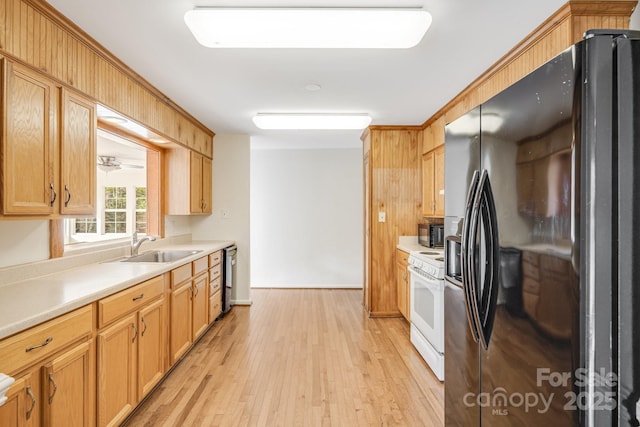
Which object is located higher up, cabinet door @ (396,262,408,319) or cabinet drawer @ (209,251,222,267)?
cabinet drawer @ (209,251,222,267)

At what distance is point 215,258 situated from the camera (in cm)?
374

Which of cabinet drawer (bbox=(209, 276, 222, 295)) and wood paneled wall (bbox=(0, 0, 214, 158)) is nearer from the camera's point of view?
wood paneled wall (bbox=(0, 0, 214, 158))

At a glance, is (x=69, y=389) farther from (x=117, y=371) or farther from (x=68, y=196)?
(x=68, y=196)

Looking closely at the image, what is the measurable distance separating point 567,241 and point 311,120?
3.04 metres

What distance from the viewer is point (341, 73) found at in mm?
2498

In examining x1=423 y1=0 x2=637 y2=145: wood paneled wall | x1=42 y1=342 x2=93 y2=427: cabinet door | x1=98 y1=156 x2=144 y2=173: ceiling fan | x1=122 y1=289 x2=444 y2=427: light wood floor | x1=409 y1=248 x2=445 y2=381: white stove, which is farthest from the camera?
x1=98 y1=156 x2=144 y2=173: ceiling fan

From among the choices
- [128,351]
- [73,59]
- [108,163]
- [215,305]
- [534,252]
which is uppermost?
[73,59]

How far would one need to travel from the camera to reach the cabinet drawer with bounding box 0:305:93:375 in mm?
1165

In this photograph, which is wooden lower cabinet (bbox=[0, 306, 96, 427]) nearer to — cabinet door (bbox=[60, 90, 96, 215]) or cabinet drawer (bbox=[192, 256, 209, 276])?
cabinet door (bbox=[60, 90, 96, 215])

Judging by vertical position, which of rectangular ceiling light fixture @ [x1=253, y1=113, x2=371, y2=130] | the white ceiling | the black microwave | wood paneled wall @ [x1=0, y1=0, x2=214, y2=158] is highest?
the white ceiling

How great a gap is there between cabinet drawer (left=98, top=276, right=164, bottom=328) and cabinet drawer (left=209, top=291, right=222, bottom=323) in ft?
4.18

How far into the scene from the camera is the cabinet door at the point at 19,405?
3.81ft

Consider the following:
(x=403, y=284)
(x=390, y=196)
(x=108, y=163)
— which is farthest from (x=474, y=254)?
(x=108, y=163)

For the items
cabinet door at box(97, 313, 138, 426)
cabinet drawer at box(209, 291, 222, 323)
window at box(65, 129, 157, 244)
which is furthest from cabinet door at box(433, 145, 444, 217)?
window at box(65, 129, 157, 244)
